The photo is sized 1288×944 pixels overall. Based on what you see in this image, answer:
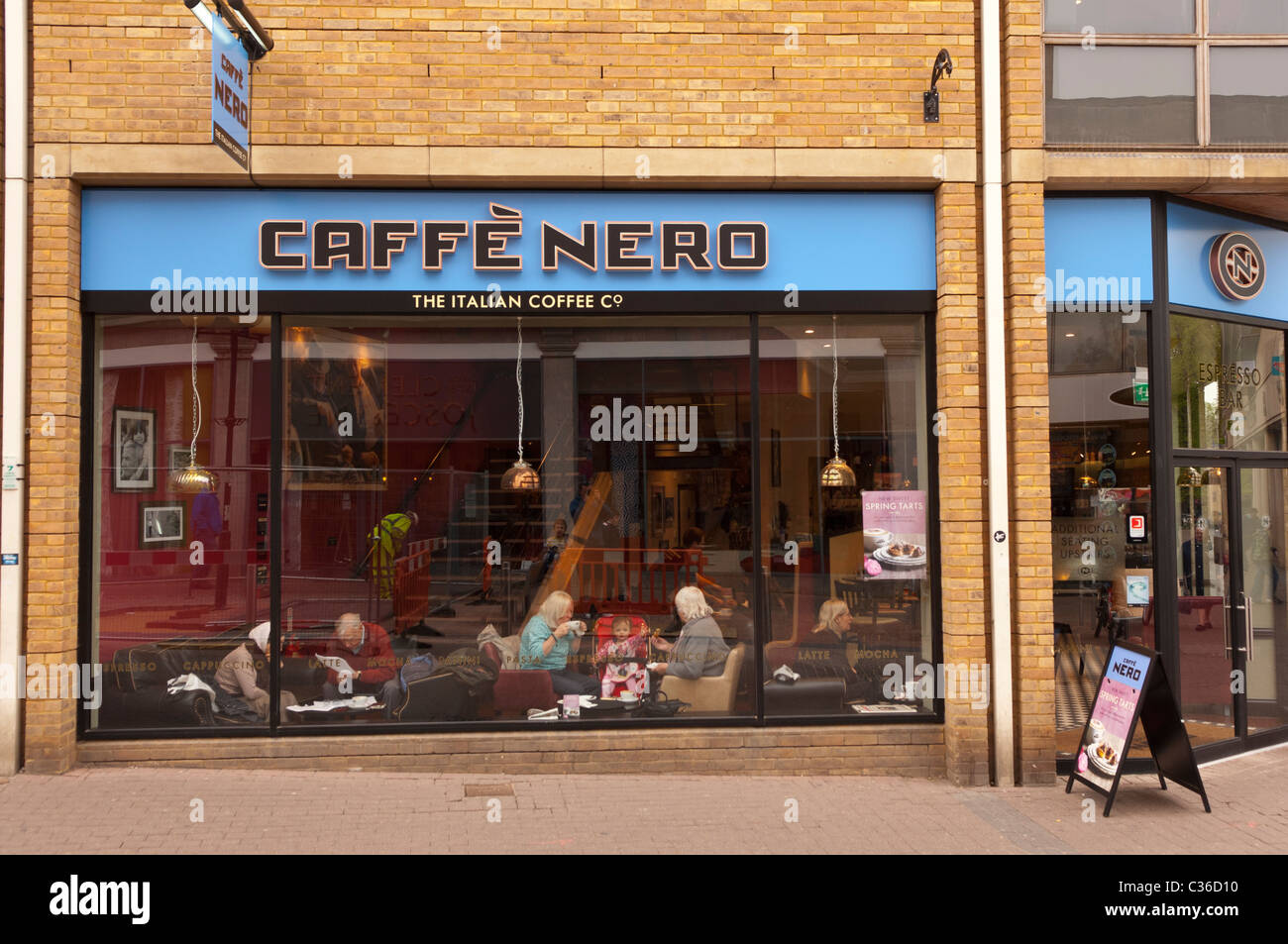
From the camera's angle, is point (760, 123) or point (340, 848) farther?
point (760, 123)

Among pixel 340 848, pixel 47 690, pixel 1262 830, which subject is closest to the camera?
pixel 340 848

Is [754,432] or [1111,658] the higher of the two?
[754,432]

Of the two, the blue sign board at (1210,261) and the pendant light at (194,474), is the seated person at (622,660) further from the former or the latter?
the blue sign board at (1210,261)

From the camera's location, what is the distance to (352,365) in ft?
25.0

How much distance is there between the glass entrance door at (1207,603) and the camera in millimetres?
8148

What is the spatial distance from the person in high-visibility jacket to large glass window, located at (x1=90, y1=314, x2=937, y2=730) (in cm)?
2

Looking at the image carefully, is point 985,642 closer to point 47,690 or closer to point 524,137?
point 524,137

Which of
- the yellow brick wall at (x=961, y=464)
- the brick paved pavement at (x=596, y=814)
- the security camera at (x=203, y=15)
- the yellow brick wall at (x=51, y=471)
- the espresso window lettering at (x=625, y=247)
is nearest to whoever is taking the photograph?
the brick paved pavement at (x=596, y=814)

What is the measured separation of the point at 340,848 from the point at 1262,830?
5.86m

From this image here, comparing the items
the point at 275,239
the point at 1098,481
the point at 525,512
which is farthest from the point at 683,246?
the point at 1098,481

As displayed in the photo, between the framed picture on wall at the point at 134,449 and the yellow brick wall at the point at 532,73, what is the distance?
2.06m

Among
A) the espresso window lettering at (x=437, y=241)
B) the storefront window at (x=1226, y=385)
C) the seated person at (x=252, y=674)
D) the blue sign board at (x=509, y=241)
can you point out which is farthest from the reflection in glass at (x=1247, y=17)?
the seated person at (x=252, y=674)

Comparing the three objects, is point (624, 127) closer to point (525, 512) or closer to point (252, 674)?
point (525, 512)

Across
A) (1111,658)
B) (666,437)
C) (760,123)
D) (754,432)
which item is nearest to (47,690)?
(666,437)
